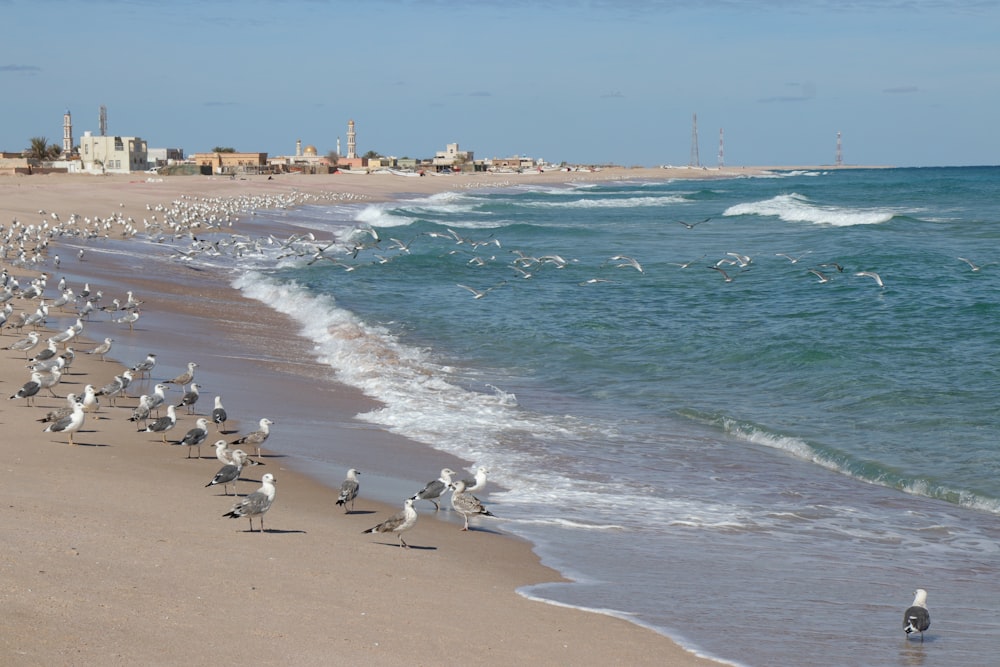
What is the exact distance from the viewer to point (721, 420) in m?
13.3

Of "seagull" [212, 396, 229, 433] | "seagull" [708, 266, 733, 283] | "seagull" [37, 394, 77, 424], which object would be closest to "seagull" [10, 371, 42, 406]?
"seagull" [37, 394, 77, 424]

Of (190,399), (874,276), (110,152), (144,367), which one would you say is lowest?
(190,399)

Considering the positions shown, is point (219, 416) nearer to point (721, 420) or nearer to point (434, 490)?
point (434, 490)

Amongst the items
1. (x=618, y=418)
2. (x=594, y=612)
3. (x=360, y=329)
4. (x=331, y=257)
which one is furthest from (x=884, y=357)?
(x=331, y=257)

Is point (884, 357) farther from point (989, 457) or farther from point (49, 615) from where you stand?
point (49, 615)

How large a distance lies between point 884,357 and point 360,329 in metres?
8.40

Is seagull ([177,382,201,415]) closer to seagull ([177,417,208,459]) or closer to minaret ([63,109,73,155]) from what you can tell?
seagull ([177,417,208,459])

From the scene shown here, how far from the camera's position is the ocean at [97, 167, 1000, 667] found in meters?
7.45

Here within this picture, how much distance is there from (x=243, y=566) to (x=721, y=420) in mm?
7598

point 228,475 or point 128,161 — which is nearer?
point 228,475

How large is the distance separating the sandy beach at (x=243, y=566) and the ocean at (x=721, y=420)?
48 centimetres

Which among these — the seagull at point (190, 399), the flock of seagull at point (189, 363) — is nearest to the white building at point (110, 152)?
the flock of seagull at point (189, 363)

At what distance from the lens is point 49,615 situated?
5.46 m

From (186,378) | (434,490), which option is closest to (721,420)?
(434,490)
